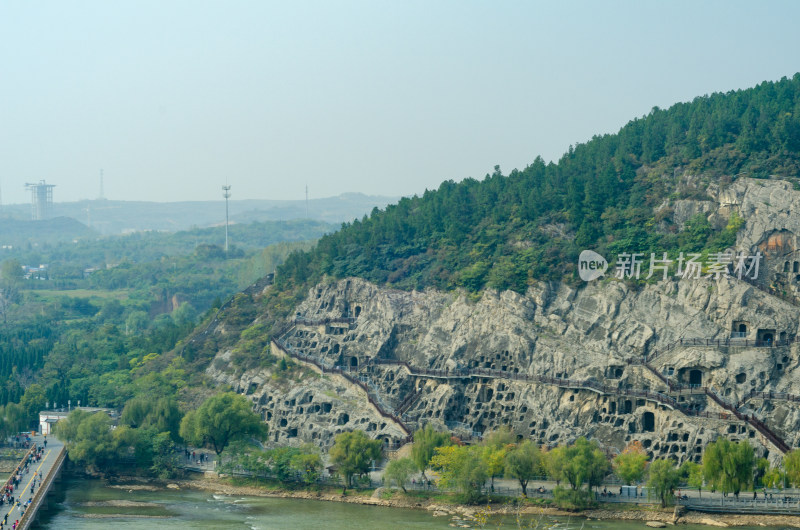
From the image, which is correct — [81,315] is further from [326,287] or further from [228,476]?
[228,476]

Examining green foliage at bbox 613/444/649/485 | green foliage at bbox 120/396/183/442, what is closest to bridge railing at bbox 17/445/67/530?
green foliage at bbox 120/396/183/442

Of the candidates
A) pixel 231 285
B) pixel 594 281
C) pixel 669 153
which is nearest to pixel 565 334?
pixel 594 281

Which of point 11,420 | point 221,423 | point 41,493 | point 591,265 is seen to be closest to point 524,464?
point 591,265

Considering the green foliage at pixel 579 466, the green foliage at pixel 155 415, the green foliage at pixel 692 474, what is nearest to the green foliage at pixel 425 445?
the green foliage at pixel 579 466

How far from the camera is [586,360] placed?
8481 centimetres

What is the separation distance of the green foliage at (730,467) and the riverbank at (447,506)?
1.76 m

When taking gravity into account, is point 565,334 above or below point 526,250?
below

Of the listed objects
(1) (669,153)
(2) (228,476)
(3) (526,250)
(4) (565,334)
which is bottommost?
(2) (228,476)

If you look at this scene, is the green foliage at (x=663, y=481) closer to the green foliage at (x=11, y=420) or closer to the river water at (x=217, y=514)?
the river water at (x=217, y=514)

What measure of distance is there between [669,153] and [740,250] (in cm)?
1403

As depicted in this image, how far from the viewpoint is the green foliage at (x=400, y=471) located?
7781 cm

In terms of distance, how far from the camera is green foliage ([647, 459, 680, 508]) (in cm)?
7244

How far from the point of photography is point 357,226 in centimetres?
11094

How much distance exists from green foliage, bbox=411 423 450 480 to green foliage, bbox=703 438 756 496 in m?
16.9
